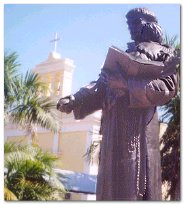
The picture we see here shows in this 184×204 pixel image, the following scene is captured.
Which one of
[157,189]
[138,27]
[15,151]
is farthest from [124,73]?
[15,151]

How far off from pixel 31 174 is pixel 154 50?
229 cm

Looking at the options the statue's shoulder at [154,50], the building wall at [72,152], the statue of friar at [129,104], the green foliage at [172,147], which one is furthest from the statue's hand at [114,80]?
the building wall at [72,152]

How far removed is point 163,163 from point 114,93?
2.01 metres

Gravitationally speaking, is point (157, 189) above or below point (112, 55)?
below

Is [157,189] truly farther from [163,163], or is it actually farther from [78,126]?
[163,163]

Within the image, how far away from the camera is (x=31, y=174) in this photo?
362cm

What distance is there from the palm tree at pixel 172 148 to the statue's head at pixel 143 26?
0.76 metres

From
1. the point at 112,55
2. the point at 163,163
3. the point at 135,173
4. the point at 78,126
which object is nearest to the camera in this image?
the point at 135,173

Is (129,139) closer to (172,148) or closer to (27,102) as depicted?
(172,148)

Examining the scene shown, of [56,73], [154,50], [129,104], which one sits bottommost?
[129,104]

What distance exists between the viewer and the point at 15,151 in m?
3.22

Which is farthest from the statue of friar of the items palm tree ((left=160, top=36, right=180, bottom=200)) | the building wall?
the building wall

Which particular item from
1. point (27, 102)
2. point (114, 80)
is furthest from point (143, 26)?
point (27, 102)

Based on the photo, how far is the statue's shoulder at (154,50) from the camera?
60.9 inches
